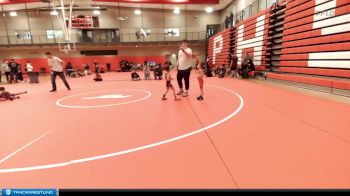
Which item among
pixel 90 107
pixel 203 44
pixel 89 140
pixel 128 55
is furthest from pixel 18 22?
pixel 89 140

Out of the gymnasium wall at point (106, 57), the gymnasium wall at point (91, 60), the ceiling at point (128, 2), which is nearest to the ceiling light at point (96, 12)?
the ceiling at point (128, 2)

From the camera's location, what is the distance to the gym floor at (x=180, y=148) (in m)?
2.01

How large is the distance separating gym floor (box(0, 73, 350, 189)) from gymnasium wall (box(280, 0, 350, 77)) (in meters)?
1.91

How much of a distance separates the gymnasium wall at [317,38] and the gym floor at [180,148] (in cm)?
191

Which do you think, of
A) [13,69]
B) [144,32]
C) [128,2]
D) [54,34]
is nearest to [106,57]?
[144,32]

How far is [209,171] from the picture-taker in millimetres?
2127

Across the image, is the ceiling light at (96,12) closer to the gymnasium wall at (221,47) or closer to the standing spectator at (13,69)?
the standing spectator at (13,69)

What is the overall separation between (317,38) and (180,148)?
6.76 m

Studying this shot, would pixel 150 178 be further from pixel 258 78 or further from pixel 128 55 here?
pixel 128 55

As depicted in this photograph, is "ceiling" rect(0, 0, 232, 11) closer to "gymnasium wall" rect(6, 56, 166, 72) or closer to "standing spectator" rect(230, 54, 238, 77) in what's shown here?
"gymnasium wall" rect(6, 56, 166, 72)

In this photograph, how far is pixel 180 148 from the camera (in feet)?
8.86

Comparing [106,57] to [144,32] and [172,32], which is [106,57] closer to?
[144,32]

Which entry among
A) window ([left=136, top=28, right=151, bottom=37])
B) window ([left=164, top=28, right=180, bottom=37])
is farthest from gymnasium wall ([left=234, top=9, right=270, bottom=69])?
window ([left=136, top=28, right=151, bottom=37])

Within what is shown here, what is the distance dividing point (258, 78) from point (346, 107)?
6069 millimetres
